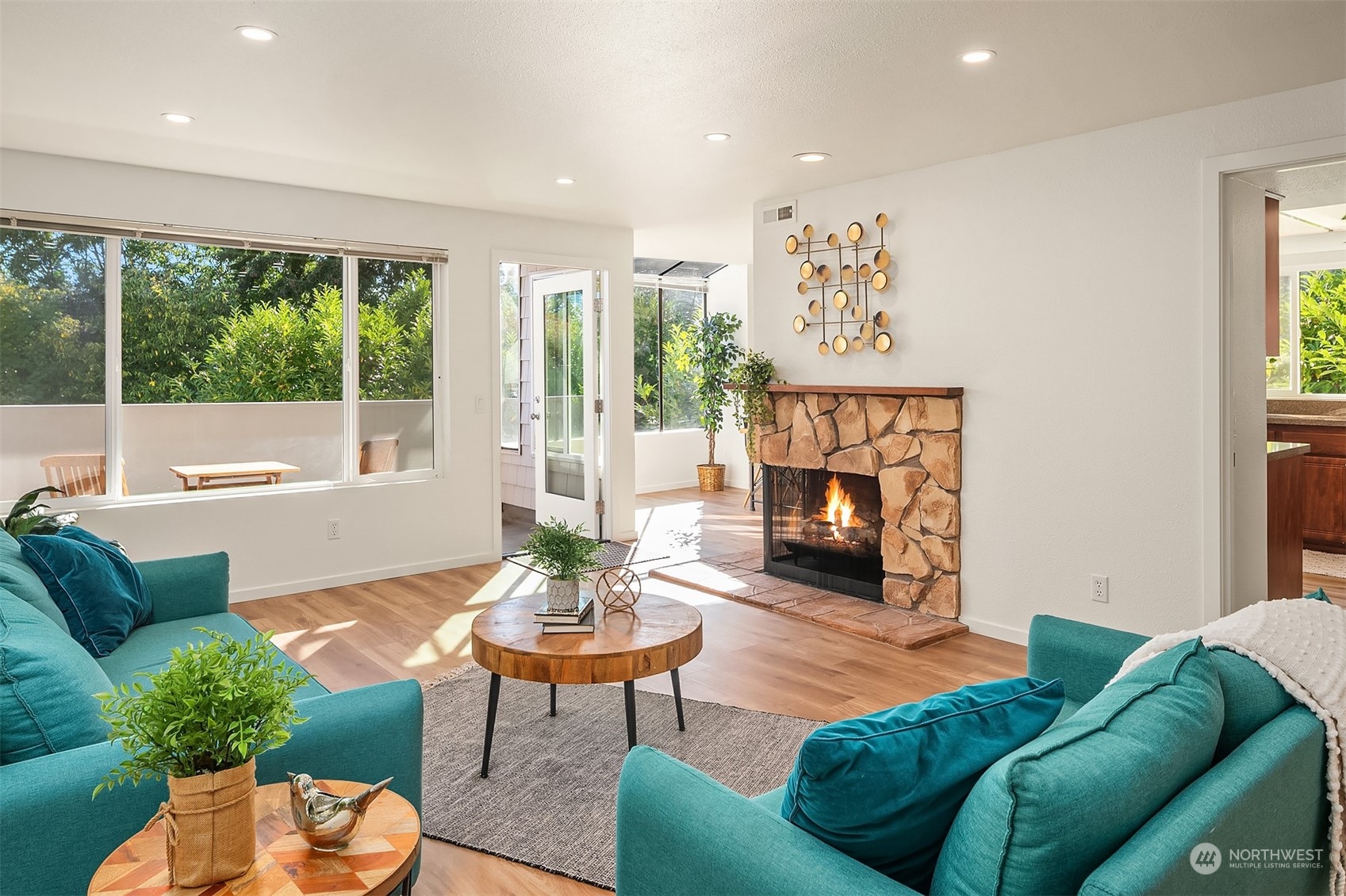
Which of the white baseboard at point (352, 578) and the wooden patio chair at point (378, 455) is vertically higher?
the wooden patio chair at point (378, 455)

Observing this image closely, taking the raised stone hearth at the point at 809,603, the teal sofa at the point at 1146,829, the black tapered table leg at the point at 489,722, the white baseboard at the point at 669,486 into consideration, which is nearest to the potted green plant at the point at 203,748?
the teal sofa at the point at 1146,829

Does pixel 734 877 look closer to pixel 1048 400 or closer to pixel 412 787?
pixel 412 787

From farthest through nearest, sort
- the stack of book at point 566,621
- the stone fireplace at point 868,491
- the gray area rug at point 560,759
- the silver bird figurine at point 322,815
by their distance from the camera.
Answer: the stone fireplace at point 868,491
the stack of book at point 566,621
the gray area rug at point 560,759
the silver bird figurine at point 322,815

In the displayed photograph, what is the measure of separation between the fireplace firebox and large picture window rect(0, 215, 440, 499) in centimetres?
235

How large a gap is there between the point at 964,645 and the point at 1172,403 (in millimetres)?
1472

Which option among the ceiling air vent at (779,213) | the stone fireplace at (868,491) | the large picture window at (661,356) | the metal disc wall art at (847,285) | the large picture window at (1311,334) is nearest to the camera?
the stone fireplace at (868,491)

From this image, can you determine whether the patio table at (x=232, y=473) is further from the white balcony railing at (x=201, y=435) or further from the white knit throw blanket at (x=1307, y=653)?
the white knit throw blanket at (x=1307, y=653)

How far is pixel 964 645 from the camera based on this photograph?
4219 mm

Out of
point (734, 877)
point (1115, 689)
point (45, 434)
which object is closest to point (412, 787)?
point (734, 877)

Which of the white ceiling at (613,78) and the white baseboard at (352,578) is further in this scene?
the white baseboard at (352,578)

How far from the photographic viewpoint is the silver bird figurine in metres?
1.37

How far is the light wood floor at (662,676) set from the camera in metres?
3.40

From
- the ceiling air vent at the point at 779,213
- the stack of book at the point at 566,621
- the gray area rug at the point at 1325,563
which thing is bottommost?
the gray area rug at the point at 1325,563

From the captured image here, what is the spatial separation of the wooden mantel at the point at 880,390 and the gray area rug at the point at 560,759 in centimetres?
198
